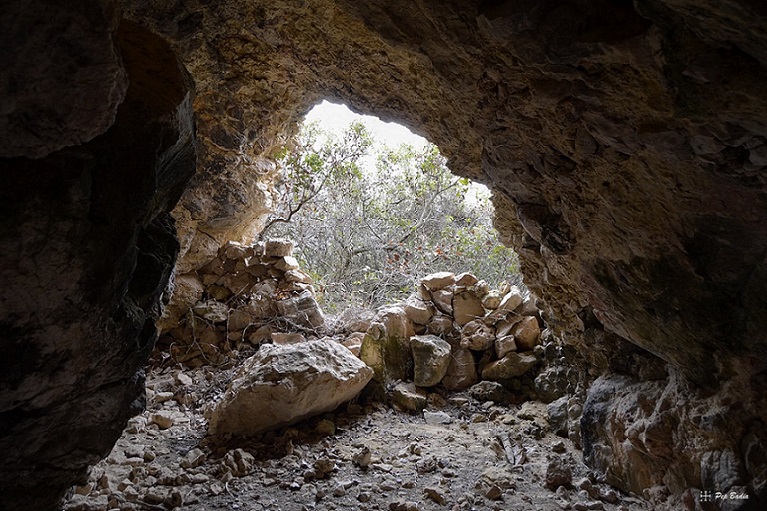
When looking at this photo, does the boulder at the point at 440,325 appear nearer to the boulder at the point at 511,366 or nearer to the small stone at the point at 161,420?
the boulder at the point at 511,366

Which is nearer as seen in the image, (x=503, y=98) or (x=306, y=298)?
(x=503, y=98)

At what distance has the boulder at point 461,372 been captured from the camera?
4469mm

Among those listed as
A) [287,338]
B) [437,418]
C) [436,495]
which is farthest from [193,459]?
[437,418]

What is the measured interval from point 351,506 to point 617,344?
191cm

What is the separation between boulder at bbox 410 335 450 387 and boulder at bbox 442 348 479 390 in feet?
0.25

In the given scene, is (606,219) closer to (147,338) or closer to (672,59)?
(672,59)

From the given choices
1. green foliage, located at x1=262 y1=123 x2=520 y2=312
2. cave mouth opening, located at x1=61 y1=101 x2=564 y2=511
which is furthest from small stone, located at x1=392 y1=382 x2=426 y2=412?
green foliage, located at x1=262 y1=123 x2=520 y2=312

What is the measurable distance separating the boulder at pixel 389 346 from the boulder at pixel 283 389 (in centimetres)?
61

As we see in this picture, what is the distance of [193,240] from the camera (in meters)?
4.75

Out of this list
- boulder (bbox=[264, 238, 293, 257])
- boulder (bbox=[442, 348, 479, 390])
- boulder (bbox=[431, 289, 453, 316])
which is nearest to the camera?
boulder (bbox=[442, 348, 479, 390])

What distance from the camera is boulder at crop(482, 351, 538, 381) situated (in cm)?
430

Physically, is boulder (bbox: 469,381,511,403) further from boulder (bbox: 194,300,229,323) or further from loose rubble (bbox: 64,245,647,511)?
boulder (bbox: 194,300,229,323)

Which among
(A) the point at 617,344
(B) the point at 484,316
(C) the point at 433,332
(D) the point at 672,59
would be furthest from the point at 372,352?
(D) the point at 672,59

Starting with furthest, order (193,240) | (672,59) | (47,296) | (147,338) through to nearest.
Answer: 1. (193,240)
2. (147,338)
3. (47,296)
4. (672,59)
